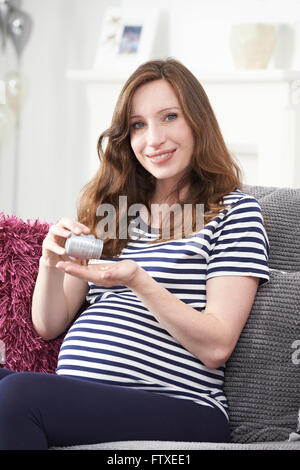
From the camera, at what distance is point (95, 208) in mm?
1421

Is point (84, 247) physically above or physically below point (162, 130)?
below

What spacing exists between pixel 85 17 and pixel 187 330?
9.19ft

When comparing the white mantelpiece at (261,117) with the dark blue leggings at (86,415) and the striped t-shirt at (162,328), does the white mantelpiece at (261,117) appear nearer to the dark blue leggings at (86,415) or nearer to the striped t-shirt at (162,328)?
the striped t-shirt at (162,328)

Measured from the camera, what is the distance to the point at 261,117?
2.95 meters

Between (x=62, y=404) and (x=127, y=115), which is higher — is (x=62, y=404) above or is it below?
below

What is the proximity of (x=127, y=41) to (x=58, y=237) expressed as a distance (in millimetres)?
2167

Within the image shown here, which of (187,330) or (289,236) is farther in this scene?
(289,236)

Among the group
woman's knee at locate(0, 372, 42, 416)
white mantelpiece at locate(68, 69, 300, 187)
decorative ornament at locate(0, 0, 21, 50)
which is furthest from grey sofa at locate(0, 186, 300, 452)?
decorative ornament at locate(0, 0, 21, 50)

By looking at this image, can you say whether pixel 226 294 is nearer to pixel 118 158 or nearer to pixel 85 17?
pixel 118 158

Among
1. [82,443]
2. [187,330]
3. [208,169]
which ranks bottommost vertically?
[82,443]

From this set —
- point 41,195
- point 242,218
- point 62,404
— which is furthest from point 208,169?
point 41,195

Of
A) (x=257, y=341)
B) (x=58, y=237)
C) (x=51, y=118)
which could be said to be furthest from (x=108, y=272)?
(x=51, y=118)

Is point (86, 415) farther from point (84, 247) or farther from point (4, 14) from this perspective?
point (4, 14)

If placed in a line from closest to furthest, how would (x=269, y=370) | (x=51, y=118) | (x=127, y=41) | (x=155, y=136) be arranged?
(x=269, y=370) < (x=155, y=136) < (x=127, y=41) < (x=51, y=118)
